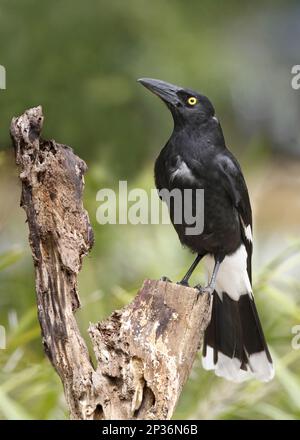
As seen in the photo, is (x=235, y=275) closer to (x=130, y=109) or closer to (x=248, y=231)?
(x=248, y=231)

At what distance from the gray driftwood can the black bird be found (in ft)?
2.57

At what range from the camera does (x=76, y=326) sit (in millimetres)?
2521

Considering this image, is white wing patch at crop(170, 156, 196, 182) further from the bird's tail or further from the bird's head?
the bird's tail

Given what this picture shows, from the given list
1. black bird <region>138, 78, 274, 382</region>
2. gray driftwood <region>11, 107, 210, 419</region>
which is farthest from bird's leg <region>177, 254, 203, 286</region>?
gray driftwood <region>11, 107, 210, 419</region>

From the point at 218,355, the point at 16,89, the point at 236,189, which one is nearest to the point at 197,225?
the point at 236,189

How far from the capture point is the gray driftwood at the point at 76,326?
2.45 metres

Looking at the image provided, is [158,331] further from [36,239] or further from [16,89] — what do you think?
[16,89]

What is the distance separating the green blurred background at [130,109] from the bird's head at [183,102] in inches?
36.4

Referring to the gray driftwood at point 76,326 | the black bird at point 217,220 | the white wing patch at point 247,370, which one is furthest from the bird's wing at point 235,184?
the gray driftwood at point 76,326

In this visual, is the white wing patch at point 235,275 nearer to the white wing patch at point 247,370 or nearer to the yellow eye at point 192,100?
the white wing patch at point 247,370

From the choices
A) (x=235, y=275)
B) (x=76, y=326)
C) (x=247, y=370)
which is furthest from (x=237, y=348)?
(x=76, y=326)

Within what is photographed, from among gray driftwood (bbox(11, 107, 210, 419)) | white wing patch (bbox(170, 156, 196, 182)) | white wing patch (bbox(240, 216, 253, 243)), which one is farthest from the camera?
white wing patch (bbox(240, 216, 253, 243))

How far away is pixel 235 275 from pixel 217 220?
377 mm

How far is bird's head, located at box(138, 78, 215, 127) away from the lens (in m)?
3.37
